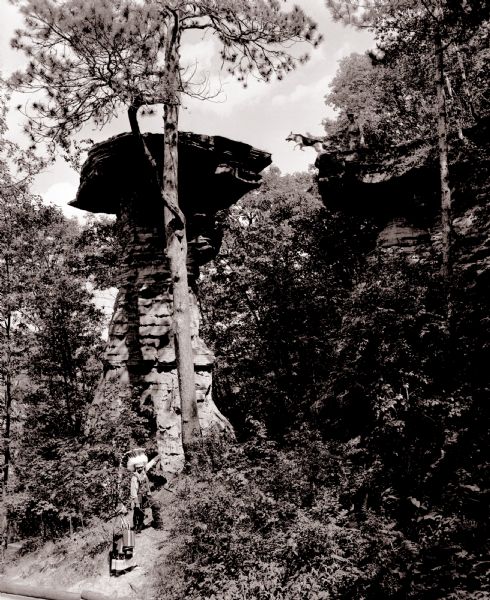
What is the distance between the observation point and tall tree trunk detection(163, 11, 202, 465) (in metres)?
9.45

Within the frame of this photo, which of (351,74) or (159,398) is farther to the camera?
(351,74)

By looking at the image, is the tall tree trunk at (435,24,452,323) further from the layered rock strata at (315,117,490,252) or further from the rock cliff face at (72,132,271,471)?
the rock cliff face at (72,132,271,471)

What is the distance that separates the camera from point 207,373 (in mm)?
13203

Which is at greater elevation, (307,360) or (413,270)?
(413,270)

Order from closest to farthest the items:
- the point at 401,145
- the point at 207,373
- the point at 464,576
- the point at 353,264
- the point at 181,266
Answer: the point at 464,576 < the point at 181,266 < the point at 207,373 < the point at 401,145 < the point at 353,264

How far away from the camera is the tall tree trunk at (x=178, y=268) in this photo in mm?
9453

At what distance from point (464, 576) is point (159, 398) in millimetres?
9021

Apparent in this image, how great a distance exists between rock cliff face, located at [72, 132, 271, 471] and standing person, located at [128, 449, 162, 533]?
334 cm

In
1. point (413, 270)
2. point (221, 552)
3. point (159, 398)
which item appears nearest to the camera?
point (221, 552)

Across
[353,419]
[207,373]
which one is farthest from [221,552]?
[207,373]

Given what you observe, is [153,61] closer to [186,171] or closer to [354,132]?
[186,171]

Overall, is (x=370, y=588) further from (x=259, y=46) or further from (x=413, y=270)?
(x=259, y=46)

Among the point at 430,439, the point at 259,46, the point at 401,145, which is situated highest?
the point at 259,46

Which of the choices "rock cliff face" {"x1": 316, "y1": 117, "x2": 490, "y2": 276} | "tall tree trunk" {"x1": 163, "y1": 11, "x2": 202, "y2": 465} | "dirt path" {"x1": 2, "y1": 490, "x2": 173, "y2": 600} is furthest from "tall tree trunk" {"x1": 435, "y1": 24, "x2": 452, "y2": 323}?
"dirt path" {"x1": 2, "y1": 490, "x2": 173, "y2": 600}
